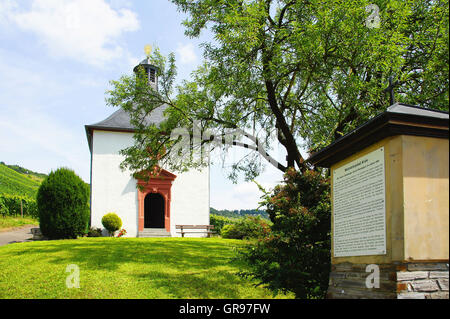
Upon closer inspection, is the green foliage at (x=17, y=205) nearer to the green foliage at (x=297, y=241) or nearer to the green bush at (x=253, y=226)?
the green bush at (x=253, y=226)

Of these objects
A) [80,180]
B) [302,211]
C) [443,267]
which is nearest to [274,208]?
[302,211]

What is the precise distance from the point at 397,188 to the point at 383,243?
804mm

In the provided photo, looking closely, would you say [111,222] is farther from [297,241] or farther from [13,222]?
[297,241]

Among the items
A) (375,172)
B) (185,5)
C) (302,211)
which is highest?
(185,5)

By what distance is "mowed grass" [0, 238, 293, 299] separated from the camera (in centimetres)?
793

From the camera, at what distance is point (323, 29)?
385 inches

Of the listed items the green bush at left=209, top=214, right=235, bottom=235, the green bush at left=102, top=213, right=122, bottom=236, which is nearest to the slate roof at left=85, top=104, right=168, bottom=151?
the green bush at left=102, top=213, right=122, bottom=236

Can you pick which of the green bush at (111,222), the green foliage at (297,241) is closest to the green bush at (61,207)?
the green bush at (111,222)

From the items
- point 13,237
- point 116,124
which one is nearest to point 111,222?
point 13,237

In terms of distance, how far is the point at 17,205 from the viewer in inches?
1225

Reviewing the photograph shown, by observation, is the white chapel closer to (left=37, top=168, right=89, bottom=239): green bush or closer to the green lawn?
(left=37, top=168, right=89, bottom=239): green bush

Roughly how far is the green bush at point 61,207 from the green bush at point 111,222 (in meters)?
4.76

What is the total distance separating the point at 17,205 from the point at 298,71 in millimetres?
28191
